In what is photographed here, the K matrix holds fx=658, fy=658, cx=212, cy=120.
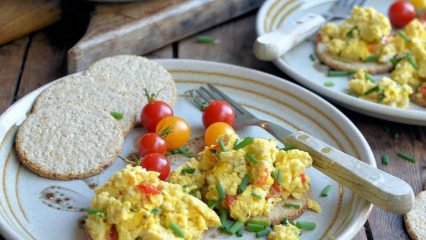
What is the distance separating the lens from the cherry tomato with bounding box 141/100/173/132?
9.88ft

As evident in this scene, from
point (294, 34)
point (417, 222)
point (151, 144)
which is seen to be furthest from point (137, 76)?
point (417, 222)

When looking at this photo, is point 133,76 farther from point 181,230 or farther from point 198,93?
point 181,230

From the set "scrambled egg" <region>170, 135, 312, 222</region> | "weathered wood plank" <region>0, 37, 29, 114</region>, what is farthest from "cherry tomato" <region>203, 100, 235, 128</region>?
"weathered wood plank" <region>0, 37, 29, 114</region>

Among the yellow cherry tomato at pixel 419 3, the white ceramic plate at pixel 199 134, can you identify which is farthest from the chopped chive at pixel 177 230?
the yellow cherry tomato at pixel 419 3

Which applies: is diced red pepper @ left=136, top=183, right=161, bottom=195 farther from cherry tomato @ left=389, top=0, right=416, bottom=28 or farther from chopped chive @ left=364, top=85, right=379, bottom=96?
cherry tomato @ left=389, top=0, right=416, bottom=28

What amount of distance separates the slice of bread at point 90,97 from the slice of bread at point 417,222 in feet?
4.28

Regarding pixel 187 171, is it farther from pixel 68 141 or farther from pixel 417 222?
pixel 417 222

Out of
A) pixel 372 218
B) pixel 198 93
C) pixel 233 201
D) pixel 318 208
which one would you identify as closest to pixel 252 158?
pixel 233 201

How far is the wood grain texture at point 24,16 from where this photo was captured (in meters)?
3.85

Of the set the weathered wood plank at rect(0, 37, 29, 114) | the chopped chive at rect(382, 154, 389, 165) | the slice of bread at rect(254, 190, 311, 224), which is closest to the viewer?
the slice of bread at rect(254, 190, 311, 224)

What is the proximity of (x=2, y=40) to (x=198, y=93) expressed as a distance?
1.34 meters

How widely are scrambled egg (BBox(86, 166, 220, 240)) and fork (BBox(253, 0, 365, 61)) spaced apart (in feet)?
4.57

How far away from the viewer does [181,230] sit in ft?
7.33

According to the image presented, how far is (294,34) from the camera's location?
3734 millimetres
